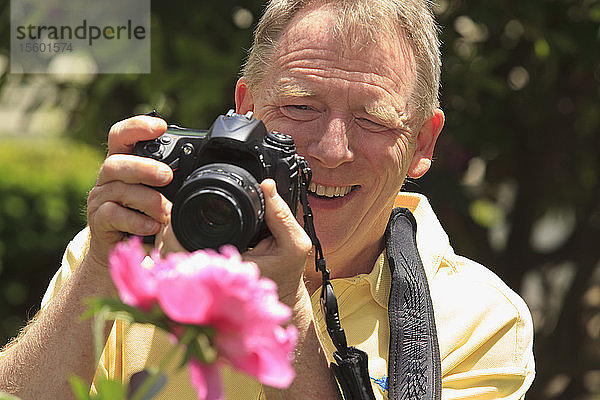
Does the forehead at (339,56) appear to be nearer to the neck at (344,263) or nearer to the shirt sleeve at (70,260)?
the neck at (344,263)

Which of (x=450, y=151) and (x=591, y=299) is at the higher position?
(x=450, y=151)

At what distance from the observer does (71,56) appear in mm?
2570

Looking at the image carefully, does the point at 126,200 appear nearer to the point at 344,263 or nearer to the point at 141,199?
the point at 141,199

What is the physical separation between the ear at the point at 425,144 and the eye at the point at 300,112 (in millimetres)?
262

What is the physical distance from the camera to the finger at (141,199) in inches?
44.9

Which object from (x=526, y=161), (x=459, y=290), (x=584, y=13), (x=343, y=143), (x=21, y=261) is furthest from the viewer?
(x=21, y=261)

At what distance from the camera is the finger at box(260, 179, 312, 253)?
1.05 meters

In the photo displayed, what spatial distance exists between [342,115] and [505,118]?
1402 millimetres

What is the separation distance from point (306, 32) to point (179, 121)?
984 millimetres

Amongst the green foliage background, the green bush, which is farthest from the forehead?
the green bush

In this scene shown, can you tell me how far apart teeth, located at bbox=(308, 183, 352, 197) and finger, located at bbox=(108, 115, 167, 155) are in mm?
337

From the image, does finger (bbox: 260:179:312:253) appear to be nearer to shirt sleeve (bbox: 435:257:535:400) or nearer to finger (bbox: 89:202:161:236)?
finger (bbox: 89:202:161:236)

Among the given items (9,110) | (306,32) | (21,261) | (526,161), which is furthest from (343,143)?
(21,261)

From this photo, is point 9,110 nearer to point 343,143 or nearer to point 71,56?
point 71,56
